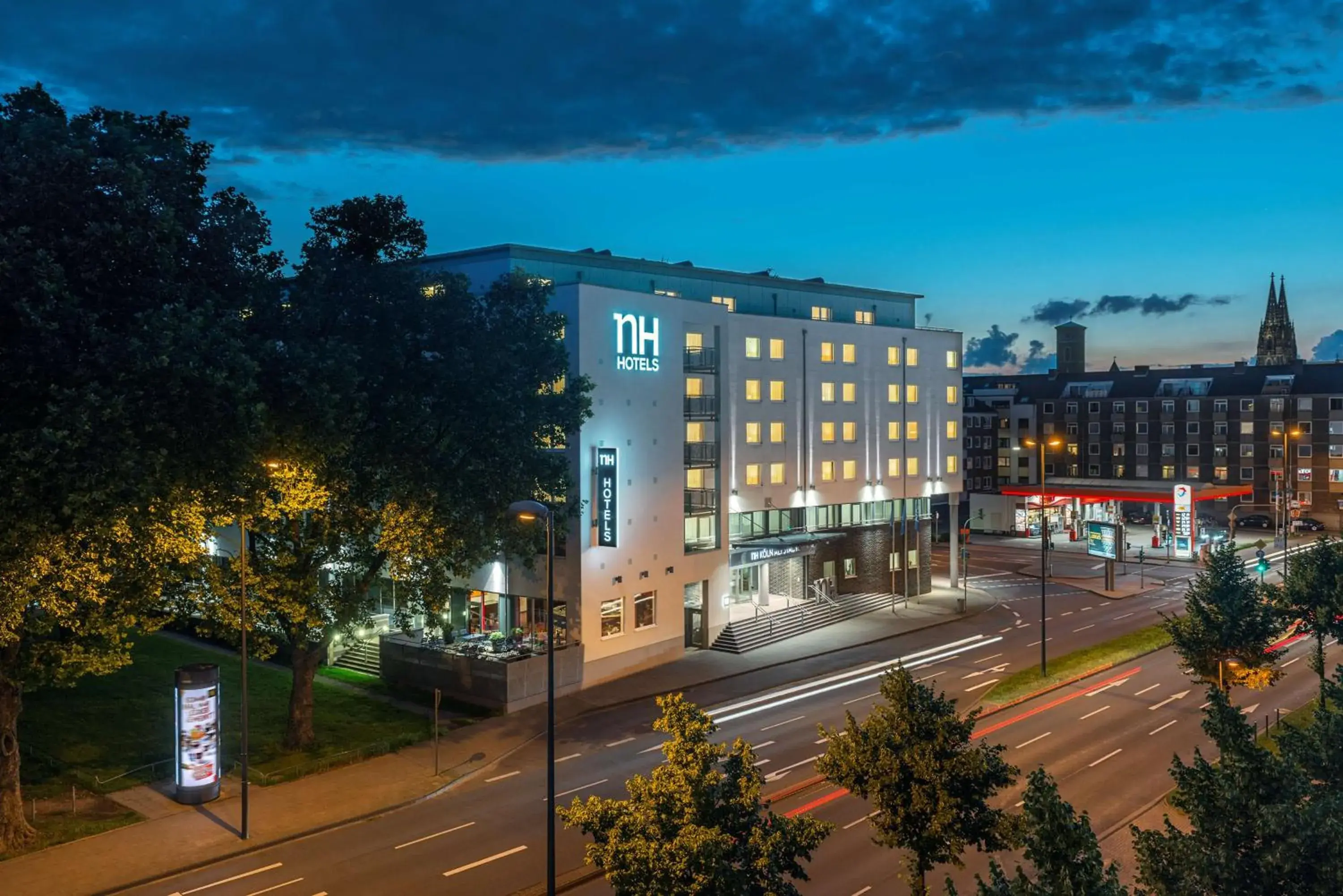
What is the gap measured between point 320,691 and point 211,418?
1878 cm

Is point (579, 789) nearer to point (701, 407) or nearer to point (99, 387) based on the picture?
point (99, 387)

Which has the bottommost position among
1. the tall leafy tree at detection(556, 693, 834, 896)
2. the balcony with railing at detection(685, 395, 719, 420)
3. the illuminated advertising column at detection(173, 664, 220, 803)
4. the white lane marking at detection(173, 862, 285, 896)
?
the white lane marking at detection(173, 862, 285, 896)

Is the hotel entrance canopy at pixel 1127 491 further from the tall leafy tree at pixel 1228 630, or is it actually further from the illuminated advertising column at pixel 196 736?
the illuminated advertising column at pixel 196 736

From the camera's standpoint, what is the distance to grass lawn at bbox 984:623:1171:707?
1548 inches

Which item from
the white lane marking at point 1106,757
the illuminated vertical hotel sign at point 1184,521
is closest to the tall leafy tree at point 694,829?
the white lane marking at point 1106,757

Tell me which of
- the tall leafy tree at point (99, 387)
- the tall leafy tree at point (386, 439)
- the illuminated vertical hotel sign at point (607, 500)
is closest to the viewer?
the tall leafy tree at point (99, 387)

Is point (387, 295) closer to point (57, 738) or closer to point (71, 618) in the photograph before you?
point (71, 618)

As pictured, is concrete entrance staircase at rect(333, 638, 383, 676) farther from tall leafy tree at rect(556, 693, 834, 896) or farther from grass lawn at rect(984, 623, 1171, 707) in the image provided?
tall leafy tree at rect(556, 693, 834, 896)

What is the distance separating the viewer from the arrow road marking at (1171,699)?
3769 centimetres

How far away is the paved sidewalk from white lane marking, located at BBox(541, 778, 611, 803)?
12.4 feet

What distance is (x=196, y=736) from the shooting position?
2775 cm

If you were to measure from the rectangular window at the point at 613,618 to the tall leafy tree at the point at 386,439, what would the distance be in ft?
24.8

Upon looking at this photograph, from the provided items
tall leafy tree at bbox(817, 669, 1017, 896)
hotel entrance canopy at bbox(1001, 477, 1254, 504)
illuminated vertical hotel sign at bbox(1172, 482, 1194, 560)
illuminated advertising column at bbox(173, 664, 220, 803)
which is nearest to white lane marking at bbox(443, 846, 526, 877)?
illuminated advertising column at bbox(173, 664, 220, 803)

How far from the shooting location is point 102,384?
905 inches
